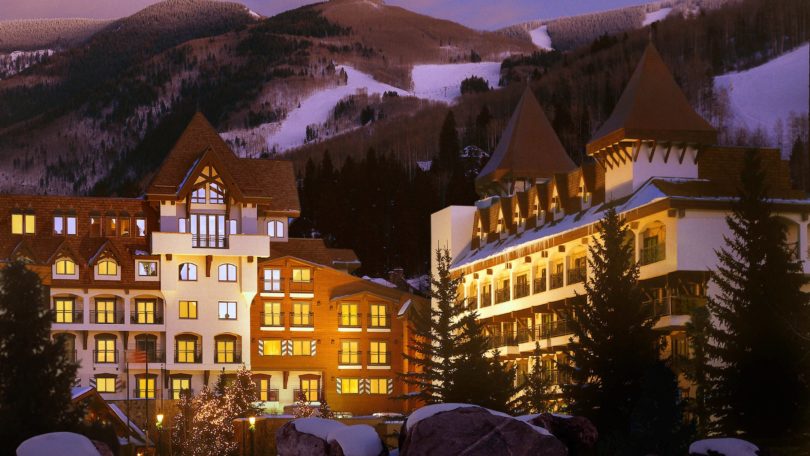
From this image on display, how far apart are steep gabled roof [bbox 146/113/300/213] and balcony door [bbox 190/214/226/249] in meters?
2.33

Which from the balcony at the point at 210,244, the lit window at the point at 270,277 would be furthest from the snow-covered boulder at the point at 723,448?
the lit window at the point at 270,277

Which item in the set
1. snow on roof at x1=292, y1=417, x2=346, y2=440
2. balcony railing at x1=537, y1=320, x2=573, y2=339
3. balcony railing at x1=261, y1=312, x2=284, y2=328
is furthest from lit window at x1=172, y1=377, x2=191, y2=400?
snow on roof at x1=292, y1=417, x2=346, y2=440

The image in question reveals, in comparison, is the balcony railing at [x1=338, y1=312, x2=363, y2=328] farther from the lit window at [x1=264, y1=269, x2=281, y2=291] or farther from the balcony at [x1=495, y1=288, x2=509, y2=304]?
the balcony at [x1=495, y1=288, x2=509, y2=304]

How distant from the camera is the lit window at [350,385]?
106m

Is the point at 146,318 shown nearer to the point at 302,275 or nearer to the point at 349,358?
the point at 302,275

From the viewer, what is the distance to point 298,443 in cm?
4353

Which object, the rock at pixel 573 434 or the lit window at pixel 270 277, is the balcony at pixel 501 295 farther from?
the rock at pixel 573 434

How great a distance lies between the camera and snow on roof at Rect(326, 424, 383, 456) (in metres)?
40.8

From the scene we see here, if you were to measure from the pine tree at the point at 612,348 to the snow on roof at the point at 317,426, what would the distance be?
10.6 metres

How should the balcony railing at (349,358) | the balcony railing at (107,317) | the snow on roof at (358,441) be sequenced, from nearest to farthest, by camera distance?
the snow on roof at (358,441), the balcony railing at (107,317), the balcony railing at (349,358)

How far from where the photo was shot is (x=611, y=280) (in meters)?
54.1

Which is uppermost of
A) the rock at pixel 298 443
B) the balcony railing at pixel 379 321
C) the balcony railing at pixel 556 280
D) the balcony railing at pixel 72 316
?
the balcony railing at pixel 556 280

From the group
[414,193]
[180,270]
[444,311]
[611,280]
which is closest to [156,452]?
[180,270]

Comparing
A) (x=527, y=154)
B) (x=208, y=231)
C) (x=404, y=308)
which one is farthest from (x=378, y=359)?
(x=527, y=154)
